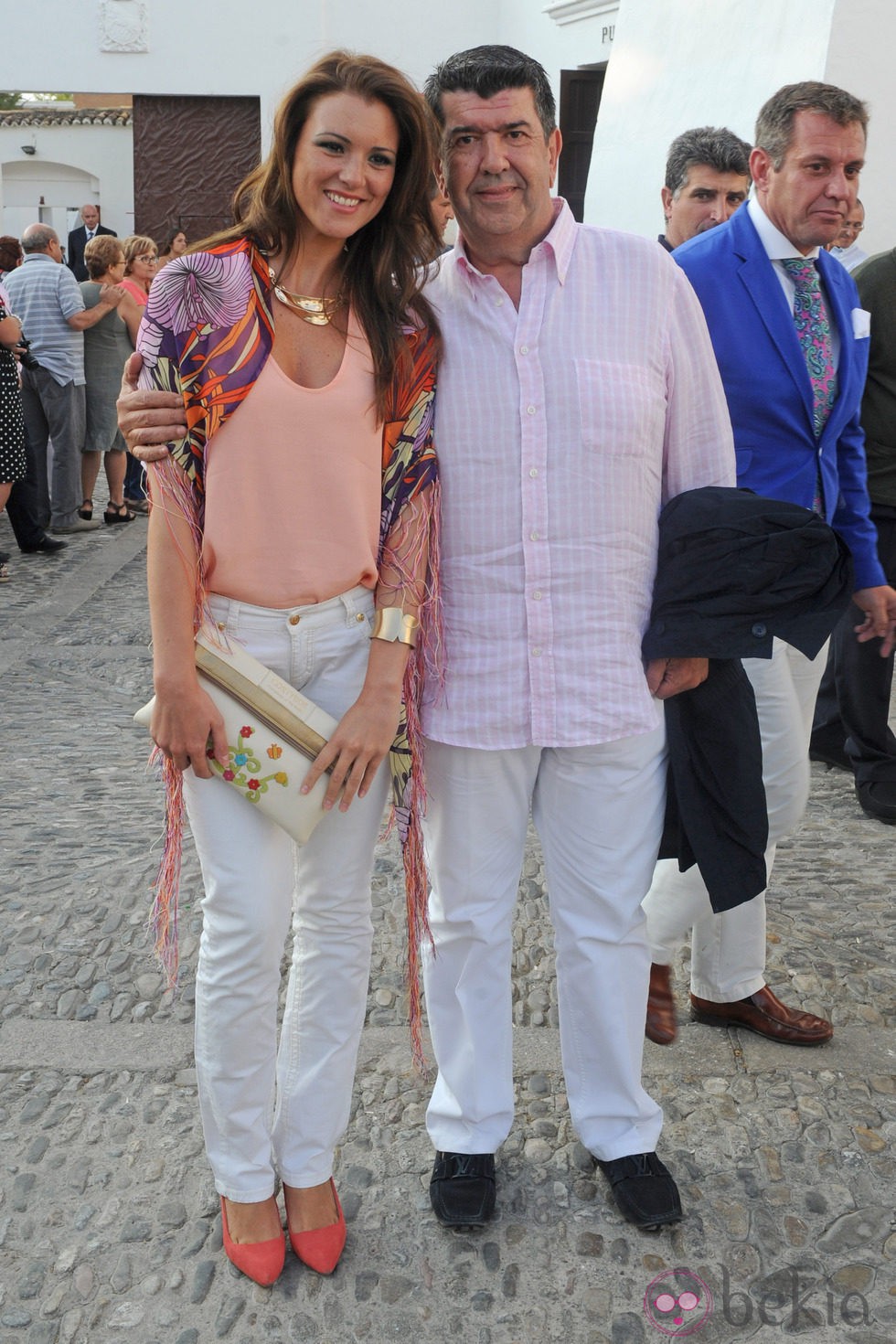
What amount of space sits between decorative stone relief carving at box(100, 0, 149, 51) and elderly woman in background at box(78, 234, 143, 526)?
7.98 meters

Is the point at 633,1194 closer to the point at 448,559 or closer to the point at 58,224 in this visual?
the point at 448,559

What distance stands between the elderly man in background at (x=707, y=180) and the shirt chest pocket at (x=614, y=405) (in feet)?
7.73

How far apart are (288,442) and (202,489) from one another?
0.17m

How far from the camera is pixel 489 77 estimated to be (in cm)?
221

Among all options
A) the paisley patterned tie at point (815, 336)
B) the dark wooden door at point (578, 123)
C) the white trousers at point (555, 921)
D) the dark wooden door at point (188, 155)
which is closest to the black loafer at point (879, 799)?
the paisley patterned tie at point (815, 336)

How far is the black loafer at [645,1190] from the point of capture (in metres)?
2.43

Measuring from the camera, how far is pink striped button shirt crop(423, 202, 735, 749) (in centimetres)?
225

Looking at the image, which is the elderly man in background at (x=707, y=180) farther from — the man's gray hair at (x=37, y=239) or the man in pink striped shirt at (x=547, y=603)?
the man's gray hair at (x=37, y=239)

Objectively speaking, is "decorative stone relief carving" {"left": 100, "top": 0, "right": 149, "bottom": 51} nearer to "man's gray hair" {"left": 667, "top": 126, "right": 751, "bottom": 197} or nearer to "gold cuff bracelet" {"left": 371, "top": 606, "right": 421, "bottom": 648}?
"man's gray hair" {"left": 667, "top": 126, "right": 751, "bottom": 197}

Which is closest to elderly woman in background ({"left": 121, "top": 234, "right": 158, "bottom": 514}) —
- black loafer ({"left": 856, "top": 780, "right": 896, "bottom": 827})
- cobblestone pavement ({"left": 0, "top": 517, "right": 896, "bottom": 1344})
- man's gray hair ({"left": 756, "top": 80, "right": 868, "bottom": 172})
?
black loafer ({"left": 856, "top": 780, "right": 896, "bottom": 827})

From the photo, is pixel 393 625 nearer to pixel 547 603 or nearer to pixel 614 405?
pixel 547 603

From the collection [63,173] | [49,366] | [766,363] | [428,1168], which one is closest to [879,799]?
[766,363]

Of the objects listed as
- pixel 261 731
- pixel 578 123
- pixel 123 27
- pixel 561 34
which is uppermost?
pixel 123 27

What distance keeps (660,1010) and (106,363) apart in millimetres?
8215
